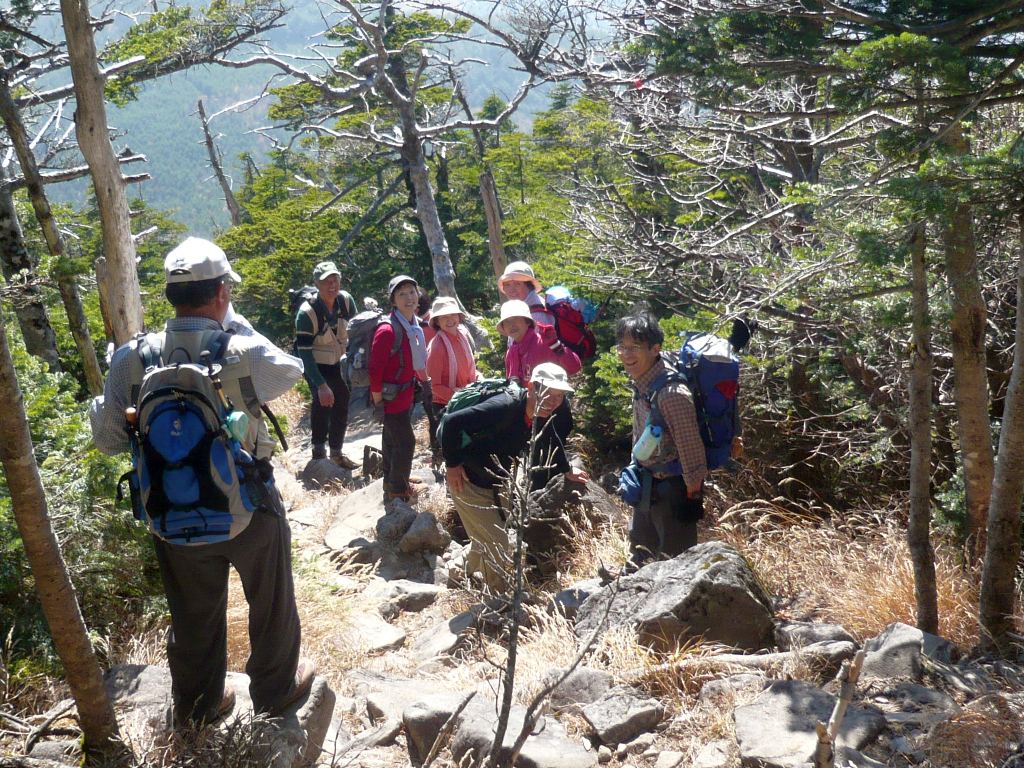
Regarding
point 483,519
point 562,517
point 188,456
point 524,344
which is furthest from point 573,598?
point 188,456

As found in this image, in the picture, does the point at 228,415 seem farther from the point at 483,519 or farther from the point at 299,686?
the point at 483,519

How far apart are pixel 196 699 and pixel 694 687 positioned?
2.38 meters

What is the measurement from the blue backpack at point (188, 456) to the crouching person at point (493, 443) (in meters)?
2.06

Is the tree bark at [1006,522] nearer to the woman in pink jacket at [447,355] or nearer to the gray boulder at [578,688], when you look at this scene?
the gray boulder at [578,688]

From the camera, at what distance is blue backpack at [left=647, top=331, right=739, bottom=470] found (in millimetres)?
4590

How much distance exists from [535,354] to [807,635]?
9.08 feet

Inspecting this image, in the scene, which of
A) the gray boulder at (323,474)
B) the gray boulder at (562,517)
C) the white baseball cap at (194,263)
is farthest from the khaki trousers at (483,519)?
the gray boulder at (323,474)

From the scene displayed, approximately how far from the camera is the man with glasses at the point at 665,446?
449 cm

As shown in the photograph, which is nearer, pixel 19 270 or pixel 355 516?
pixel 355 516

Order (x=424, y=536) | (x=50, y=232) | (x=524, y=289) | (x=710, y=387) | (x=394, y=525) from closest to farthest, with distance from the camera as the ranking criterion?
(x=710, y=387) → (x=524, y=289) → (x=424, y=536) → (x=394, y=525) → (x=50, y=232)

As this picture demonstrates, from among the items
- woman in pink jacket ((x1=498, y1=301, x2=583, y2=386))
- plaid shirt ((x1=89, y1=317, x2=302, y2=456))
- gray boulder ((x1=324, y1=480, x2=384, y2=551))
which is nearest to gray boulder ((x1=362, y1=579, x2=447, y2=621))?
gray boulder ((x1=324, y1=480, x2=384, y2=551))

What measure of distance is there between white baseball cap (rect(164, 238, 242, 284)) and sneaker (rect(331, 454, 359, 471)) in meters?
A: 6.41

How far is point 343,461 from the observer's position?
931 centimetres

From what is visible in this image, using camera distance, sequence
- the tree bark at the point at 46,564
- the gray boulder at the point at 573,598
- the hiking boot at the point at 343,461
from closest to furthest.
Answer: the tree bark at the point at 46,564 < the gray boulder at the point at 573,598 < the hiking boot at the point at 343,461
